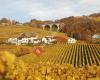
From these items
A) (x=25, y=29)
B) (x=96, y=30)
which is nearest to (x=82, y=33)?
(x=96, y=30)

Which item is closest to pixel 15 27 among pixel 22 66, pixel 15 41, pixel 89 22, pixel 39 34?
pixel 39 34

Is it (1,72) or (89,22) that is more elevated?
(1,72)

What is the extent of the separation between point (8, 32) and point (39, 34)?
1766cm

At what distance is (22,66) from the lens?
706cm

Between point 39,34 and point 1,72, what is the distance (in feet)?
566

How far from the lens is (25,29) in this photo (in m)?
194

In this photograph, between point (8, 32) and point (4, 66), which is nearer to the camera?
point (4, 66)

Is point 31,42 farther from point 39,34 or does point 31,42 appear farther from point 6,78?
point 6,78

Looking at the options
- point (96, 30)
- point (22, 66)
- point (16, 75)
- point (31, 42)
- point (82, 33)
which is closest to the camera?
point (16, 75)

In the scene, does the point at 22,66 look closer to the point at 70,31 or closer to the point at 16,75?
the point at 16,75

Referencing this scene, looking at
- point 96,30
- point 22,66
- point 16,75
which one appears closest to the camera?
point 16,75

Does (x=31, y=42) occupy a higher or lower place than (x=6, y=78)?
lower

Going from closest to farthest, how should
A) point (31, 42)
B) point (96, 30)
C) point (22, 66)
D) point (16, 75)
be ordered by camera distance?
1. point (16, 75)
2. point (22, 66)
3. point (31, 42)
4. point (96, 30)

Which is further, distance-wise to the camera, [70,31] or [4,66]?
[70,31]
